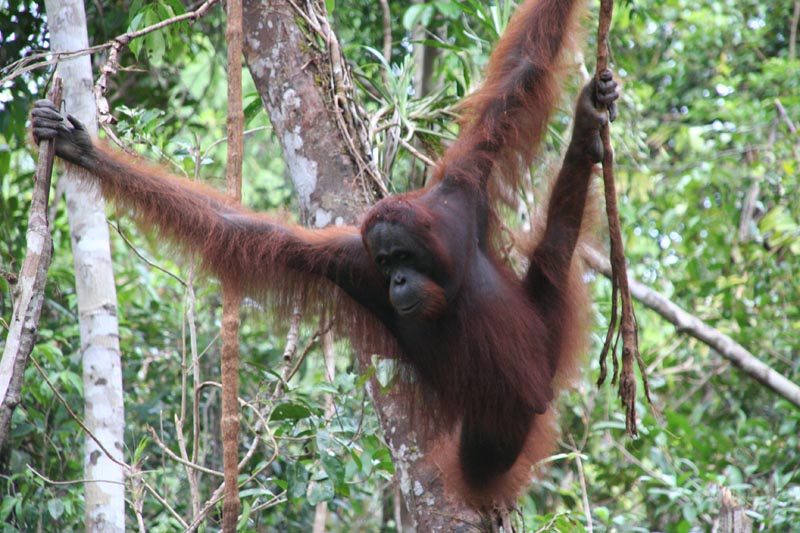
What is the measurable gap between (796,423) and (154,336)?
392cm

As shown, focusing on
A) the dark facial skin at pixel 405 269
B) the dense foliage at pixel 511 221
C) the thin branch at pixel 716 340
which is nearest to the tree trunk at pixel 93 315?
the dense foliage at pixel 511 221

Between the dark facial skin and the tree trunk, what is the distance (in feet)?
4.15

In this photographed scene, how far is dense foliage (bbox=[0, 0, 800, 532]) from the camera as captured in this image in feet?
12.4

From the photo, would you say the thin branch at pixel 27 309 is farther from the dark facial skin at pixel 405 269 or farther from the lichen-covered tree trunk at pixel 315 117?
the lichen-covered tree trunk at pixel 315 117

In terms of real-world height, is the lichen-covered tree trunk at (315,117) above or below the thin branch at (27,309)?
above

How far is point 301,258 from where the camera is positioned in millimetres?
3131

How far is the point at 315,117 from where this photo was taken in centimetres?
345

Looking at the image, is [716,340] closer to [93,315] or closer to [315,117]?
[315,117]

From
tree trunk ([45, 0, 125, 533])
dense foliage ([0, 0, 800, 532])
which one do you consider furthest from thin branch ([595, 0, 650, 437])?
tree trunk ([45, 0, 125, 533])

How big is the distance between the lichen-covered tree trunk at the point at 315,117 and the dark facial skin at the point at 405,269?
1.75ft

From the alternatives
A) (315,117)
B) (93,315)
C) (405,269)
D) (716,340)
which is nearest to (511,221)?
(405,269)

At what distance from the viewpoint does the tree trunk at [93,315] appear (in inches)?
132

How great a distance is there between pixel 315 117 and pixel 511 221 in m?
0.90

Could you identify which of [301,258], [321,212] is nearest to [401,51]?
[321,212]
